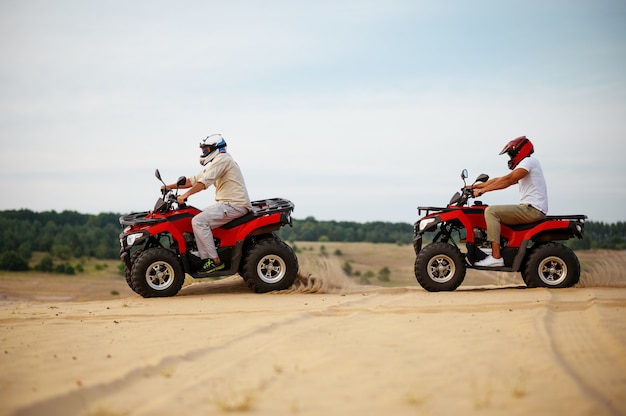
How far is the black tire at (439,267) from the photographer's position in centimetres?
1250

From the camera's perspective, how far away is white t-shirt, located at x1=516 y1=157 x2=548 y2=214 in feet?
41.6

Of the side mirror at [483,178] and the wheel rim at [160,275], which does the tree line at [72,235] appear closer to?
the side mirror at [483,178]

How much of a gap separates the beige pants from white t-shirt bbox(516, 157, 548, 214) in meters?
A: 0.11

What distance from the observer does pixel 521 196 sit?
12.9 meters

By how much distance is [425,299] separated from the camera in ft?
36.6

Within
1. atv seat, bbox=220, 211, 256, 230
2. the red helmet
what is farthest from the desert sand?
the red helmet

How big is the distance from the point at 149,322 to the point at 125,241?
3.76 metres

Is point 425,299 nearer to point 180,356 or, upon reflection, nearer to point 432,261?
point 432,261

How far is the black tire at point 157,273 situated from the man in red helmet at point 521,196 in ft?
16.7

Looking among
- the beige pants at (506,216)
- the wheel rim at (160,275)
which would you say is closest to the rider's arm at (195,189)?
the wheel rim at (160,275)

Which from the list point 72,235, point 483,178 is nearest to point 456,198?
point 483,178

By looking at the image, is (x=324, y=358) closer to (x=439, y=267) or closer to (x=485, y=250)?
(x=439, y=267)

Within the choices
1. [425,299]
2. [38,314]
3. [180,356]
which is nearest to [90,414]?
[180,356]

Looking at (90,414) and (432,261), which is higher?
(432,261)
